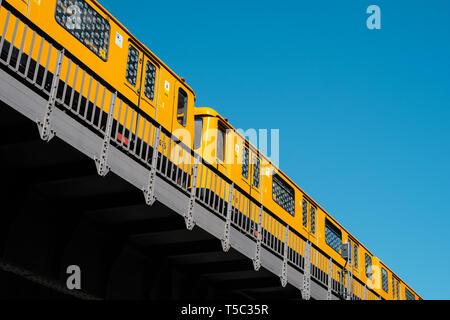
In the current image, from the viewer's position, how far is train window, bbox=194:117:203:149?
45.3 ft

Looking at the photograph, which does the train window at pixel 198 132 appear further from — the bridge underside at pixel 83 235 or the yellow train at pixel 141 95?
the bridge underside at pixel 83 235

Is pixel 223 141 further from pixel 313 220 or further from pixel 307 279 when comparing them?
pixel 313 220

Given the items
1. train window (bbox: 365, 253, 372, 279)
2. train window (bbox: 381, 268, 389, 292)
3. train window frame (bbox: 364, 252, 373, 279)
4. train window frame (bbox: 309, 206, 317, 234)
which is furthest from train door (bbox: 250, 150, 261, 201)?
train window (bbox: 381, 268, 389, 292)

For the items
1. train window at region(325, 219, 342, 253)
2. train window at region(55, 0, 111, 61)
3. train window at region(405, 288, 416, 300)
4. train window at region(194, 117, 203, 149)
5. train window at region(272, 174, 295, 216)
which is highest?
train window at region(55, 0, 111, 61)

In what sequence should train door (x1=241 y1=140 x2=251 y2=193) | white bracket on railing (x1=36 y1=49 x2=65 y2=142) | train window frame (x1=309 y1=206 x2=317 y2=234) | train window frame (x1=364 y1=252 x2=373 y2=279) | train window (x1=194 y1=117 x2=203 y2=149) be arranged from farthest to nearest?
train window frame (x1=364 y1=252 x2=373 y2=279) → train window frame (x1=309 y1=206 x2=317 y2=234) → train door (x1=241 y1=140 x2=251 y2=193) → train window (x1=194 y1=117 x2=203 y2=149) → white bracket on railing (x1=36 y1=49 x2=65 y2=142)

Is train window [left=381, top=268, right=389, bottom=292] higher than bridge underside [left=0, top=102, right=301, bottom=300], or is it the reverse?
train window [left=381, top=268, right=389, bottom=292]

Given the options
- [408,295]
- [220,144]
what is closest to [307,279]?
[220,144]

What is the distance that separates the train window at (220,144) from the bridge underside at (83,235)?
10.7ft

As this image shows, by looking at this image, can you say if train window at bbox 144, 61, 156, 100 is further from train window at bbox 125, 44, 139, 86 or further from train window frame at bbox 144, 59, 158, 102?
train window at bbox 125, 44, 139, 86

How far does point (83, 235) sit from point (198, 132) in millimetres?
5119

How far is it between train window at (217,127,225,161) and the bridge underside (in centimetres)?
327

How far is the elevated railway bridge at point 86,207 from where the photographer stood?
7359 millimetres

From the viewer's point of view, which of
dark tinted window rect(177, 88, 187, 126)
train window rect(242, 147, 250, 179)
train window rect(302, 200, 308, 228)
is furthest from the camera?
train window rect(302, 200, 308, 228)
